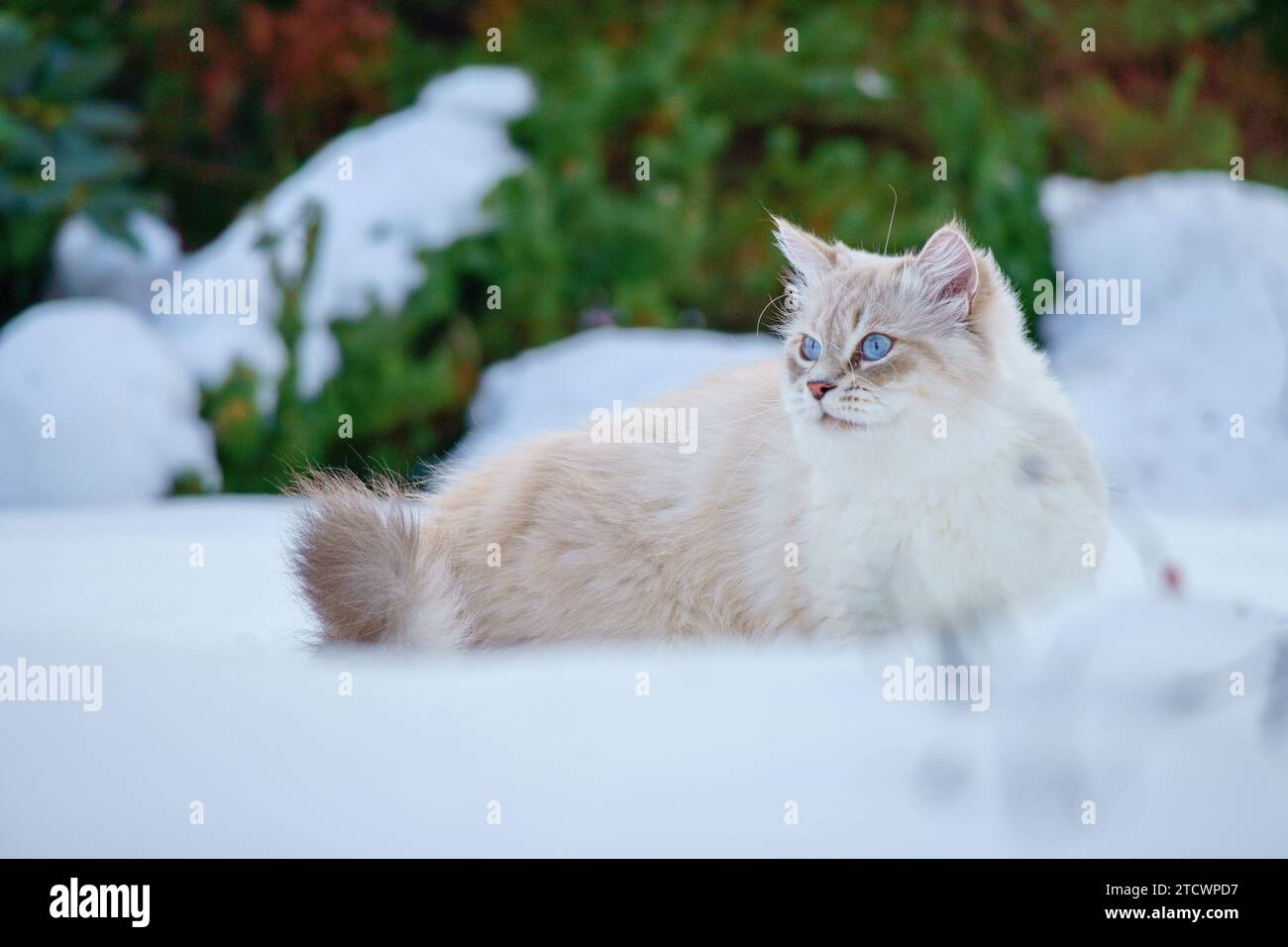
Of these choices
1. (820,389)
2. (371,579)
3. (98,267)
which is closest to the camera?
(820,389)

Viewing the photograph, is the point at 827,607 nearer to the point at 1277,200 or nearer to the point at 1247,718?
the point at 1247,718

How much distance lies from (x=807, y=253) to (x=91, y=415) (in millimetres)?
2720

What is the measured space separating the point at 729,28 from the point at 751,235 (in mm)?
1041

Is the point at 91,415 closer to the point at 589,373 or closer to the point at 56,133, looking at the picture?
the point at 56,133

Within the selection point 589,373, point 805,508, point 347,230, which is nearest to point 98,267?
point 347,230

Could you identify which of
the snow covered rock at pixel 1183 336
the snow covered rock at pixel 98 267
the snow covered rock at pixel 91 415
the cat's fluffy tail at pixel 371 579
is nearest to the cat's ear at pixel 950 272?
the cat's fluffy tail at pixel 371 579

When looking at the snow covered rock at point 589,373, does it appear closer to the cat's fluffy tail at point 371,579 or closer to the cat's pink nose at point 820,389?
the cat's fluffy tail at point 371,579

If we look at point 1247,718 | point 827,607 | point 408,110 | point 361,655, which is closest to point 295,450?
point 408,110

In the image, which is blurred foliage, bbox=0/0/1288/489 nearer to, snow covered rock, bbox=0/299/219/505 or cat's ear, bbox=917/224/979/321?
snow covered rock, bbox=0/299/219/505

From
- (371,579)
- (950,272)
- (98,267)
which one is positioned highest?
(98,267)

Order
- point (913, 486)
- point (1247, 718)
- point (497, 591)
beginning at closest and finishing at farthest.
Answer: point (1247, 718) → point (913, 486) → point (497, 591)

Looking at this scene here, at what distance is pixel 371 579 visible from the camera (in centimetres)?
216

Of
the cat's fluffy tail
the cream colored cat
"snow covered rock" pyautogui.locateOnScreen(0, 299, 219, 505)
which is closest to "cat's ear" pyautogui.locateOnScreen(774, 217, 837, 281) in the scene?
the cream colored cat

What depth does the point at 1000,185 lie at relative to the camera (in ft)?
15.5
